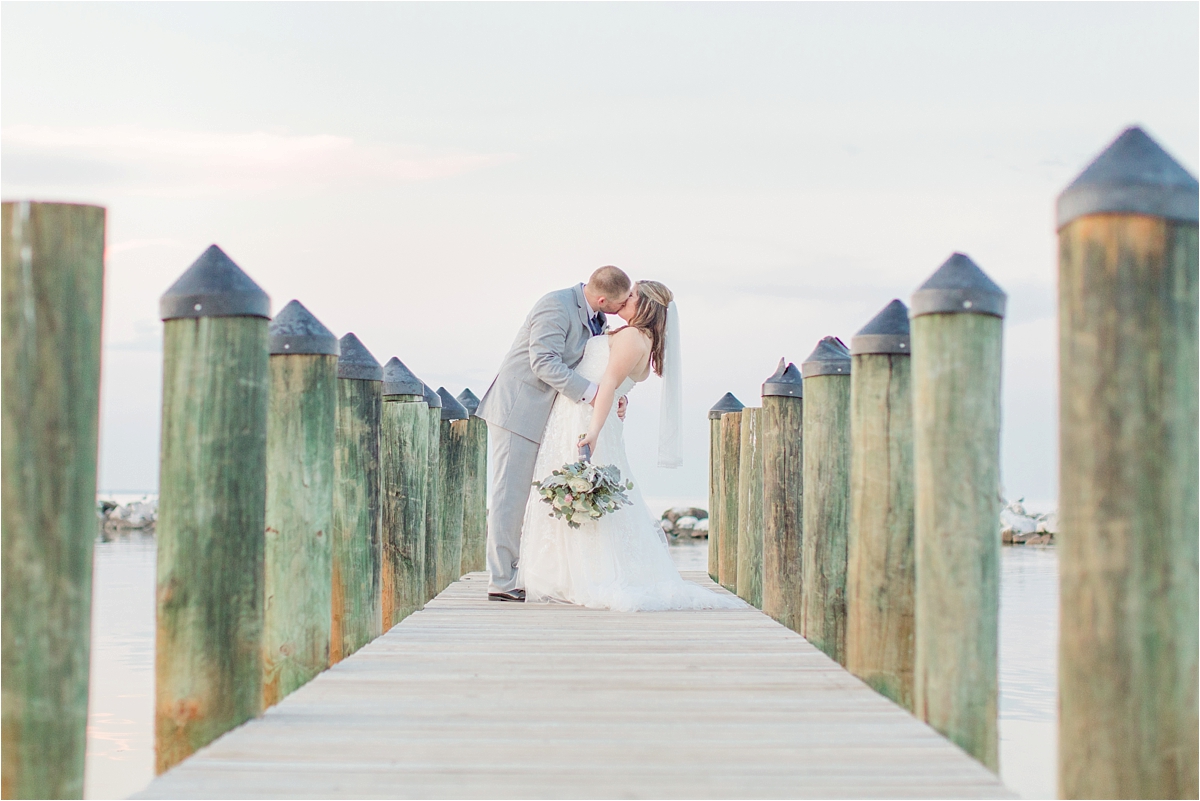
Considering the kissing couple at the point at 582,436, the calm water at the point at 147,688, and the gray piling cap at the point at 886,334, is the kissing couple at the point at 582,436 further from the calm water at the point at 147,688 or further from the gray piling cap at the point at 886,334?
the calm water at the point at 147,688

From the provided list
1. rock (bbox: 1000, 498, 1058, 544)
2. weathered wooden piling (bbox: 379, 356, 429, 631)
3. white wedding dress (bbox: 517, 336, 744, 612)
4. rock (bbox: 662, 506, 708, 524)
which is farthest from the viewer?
rock (bbox: 662, 506, 708, 524)

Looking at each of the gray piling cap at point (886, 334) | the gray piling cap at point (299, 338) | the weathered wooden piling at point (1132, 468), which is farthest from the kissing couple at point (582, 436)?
the weathered wooden piling at point (1132, 468)

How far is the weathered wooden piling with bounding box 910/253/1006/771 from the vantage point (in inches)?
126

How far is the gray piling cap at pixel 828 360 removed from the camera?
4.95m

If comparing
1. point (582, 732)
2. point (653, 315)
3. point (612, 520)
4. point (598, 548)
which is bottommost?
point (582, 732)

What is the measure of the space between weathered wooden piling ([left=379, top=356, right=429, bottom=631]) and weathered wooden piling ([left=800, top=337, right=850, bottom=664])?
2620 millimetres

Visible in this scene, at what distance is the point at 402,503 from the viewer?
22.0 ft

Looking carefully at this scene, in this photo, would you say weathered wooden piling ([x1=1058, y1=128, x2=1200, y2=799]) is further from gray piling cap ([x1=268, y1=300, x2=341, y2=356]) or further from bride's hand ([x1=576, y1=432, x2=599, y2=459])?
bride's hand ([x1=576, y1=432, x2=599, y2=459])

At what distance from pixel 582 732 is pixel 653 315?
3250 millimetres

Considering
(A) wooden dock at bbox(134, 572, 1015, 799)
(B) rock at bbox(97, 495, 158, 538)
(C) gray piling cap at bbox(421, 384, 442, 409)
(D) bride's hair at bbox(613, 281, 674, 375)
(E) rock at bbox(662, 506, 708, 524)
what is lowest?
(B) rock at bbox(97, 495, 158, 538)

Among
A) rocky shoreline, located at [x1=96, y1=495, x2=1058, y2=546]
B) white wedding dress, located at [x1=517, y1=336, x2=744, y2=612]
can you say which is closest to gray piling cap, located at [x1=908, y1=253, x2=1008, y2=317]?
white wedding dress, located at [x1=517, y1=336, x2=744, y2=612]

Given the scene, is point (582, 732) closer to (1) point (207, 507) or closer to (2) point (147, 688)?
(1) point (207, 507)

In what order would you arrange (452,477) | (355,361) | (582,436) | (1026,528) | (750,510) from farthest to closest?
(1026,528), (452,477), (750,510), (582,436), (355,361)

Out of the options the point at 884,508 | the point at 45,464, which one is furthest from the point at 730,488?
the point at 45,464
